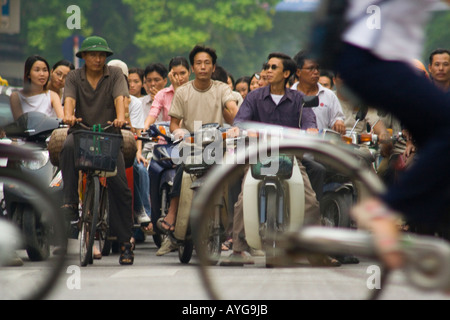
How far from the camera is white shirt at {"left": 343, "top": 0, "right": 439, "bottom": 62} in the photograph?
4371 mm

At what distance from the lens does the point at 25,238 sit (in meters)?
5.29

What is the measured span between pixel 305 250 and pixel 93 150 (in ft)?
14.0

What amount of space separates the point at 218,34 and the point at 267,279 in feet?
156

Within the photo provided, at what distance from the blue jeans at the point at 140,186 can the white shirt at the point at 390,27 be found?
6581 millimetres

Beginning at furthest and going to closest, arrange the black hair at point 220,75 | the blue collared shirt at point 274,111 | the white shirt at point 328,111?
the black hair at point 220,75
the white shirt at point 328,111
the blue collared shirt at point 274,111

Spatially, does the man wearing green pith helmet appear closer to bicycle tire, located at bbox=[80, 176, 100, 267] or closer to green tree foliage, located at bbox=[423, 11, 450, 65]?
bicycle tire, located at bbox=[80, 176, 100, 267]

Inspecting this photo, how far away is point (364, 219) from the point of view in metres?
4.35

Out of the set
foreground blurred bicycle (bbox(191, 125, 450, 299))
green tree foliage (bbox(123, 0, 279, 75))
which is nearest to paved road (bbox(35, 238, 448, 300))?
foreground blurred bicycle (bbox(191, 125, 450, 299))

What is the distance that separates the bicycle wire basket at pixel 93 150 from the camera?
8461mm

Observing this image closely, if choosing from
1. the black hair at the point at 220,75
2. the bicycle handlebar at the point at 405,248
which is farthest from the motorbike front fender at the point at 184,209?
the bicycle handlebar at the point at 405,248

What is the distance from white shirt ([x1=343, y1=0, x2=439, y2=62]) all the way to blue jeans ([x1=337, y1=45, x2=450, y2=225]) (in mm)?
47

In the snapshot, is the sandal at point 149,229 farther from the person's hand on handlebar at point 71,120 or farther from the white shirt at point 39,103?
the person's hand on handlebar at point 71,120
